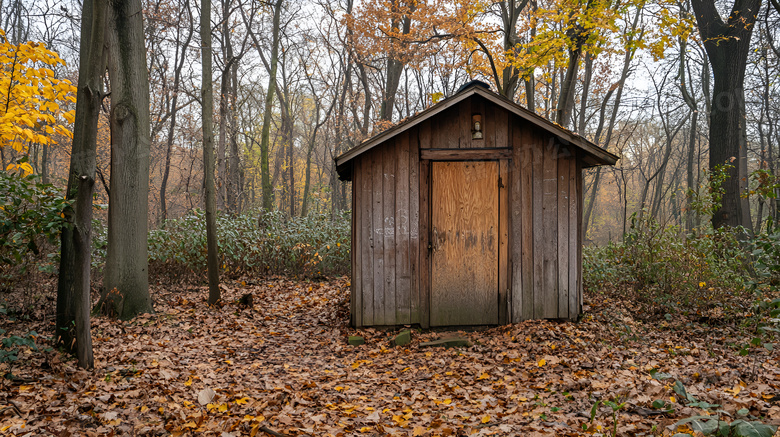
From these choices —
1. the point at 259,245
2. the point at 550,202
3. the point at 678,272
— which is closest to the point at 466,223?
the point at 550,202

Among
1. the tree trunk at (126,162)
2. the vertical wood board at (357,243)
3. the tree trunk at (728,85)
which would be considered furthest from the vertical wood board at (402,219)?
the tree trunk at (728,85)

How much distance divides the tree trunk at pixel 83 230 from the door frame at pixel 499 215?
4.27 meters

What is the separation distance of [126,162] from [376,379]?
478 centimetres

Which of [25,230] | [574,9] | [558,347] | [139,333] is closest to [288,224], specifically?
[139,333]

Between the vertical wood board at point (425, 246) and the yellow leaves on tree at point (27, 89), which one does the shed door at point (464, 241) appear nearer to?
the vertical wood board at point (425, 246)

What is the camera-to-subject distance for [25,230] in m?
4.96

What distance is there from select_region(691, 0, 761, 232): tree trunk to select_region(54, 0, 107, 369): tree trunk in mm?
11695

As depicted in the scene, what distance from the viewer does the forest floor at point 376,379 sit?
341 centimetres

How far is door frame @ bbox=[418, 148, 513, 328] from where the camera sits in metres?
6.77

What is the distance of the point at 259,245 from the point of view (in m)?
10.9

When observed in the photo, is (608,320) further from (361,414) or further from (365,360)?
(361,414)

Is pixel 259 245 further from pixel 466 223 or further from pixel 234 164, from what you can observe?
pixel 234 164

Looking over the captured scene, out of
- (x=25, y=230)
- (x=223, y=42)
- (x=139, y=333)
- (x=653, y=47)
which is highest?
(x=223, y=42)

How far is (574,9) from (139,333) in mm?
11055
